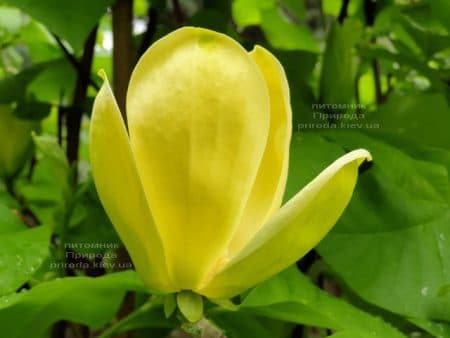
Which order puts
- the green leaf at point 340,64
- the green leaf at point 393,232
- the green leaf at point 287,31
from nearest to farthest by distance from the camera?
the green leaf at point 393,232
the green leaf at point 340,64
the green leaf at point 287,31

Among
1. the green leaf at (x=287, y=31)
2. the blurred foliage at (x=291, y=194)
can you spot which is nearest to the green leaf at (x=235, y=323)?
the blurred foliage at (x=291, y=194)

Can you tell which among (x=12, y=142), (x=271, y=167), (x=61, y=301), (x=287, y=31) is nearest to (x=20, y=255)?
(x=61, y=301)

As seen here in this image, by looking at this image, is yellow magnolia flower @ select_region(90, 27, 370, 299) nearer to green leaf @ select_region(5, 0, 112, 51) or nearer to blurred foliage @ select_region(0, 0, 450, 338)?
blurred foliage @ select_region(0, 0, 450, 338)

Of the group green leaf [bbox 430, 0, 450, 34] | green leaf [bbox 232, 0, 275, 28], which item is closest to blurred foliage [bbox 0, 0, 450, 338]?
green leaf [bbox 430, 0, 450, 34]

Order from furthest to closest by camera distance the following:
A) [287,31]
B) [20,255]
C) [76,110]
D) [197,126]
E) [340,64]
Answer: [287,31] < [76,110] < [340,64] < [20,255] < [197,126]

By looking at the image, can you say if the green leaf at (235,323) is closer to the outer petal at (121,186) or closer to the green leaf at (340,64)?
the outer petal at (121,186)

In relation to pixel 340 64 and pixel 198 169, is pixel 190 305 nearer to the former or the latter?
pixel 198 169
